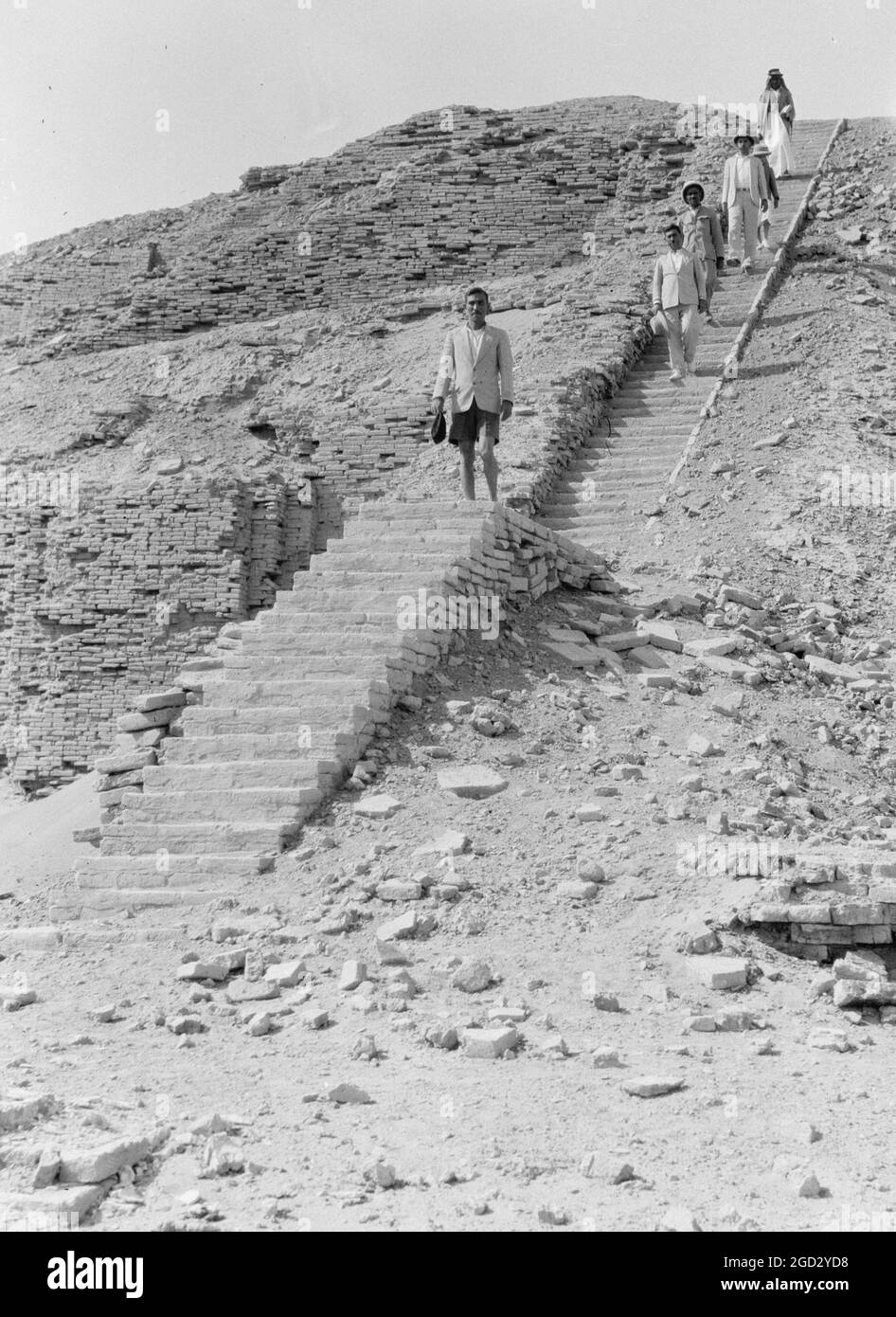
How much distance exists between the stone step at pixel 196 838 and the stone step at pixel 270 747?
44cm

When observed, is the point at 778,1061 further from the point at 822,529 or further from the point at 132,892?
the point at 822,529

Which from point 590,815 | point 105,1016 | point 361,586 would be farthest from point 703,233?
point 105,1016

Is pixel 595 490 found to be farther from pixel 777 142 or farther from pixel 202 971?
pixel 777 142

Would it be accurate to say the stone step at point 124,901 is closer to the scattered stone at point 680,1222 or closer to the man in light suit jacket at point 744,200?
the scattered stone at point 680,1222

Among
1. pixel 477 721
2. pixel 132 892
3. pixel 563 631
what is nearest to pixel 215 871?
pixel 132 892

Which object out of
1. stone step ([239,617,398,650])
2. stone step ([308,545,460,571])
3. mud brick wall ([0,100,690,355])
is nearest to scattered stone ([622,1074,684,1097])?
stone step ([239,617,398,650])

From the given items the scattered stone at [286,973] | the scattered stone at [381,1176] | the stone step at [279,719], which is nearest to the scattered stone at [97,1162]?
the scattered stone at [381,1176]

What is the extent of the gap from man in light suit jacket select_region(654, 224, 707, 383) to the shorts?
13.9ft

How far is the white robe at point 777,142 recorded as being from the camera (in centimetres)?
1848

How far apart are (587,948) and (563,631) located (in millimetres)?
3237

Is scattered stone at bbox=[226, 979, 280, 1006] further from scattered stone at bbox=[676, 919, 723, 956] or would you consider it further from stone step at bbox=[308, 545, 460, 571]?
stone step at bbox=[308, 545, 460, 571]

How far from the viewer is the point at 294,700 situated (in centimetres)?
770

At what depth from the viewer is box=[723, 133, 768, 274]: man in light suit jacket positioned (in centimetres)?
1505

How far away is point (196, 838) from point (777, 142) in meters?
14.8
